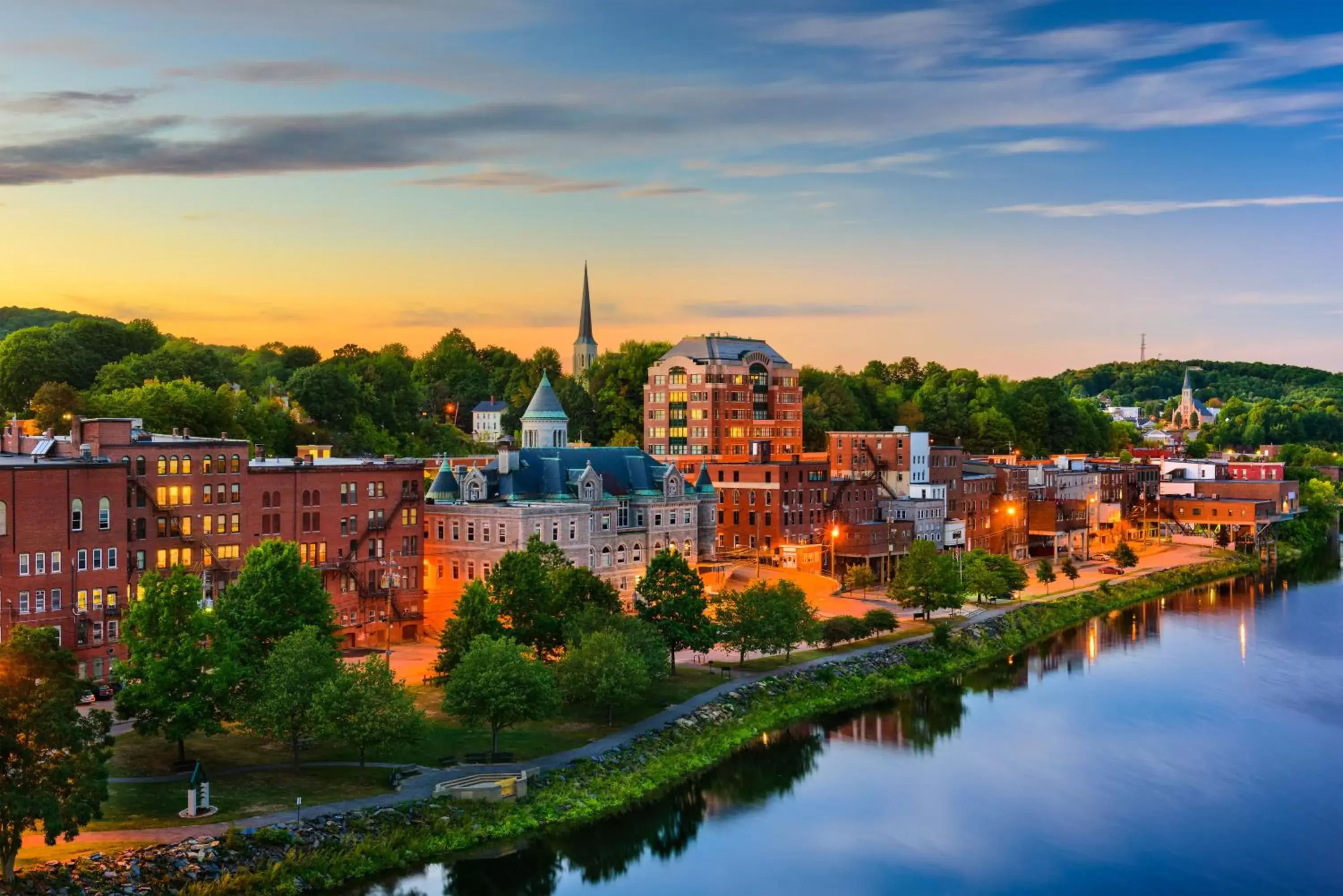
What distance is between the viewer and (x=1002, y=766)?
69750mm

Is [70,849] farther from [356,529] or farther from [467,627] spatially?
[356,529]

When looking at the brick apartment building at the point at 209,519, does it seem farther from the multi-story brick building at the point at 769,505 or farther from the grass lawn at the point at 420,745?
the multi-story brick building at the point at 769,505

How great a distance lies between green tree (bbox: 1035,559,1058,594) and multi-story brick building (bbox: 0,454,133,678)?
83.1m

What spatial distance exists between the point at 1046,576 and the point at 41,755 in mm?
97642

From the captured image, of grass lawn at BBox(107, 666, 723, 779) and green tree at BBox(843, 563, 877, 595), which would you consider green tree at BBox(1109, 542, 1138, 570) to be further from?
grass lawn at BBox(107, 666, 723, 779)

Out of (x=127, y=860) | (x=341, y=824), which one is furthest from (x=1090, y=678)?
(x=127, y=860)

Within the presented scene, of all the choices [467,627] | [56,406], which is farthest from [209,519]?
[56,406]

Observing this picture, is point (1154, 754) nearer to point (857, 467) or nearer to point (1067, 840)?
point (1067, 840)

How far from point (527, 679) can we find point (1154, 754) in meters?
34.5

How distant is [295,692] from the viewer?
56438mm

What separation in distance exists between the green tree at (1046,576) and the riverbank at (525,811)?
30.9m

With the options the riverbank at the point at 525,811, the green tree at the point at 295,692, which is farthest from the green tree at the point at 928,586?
the green tree at the point at 295,692

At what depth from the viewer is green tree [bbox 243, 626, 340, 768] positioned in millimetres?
55906

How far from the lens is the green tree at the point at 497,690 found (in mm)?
59469
